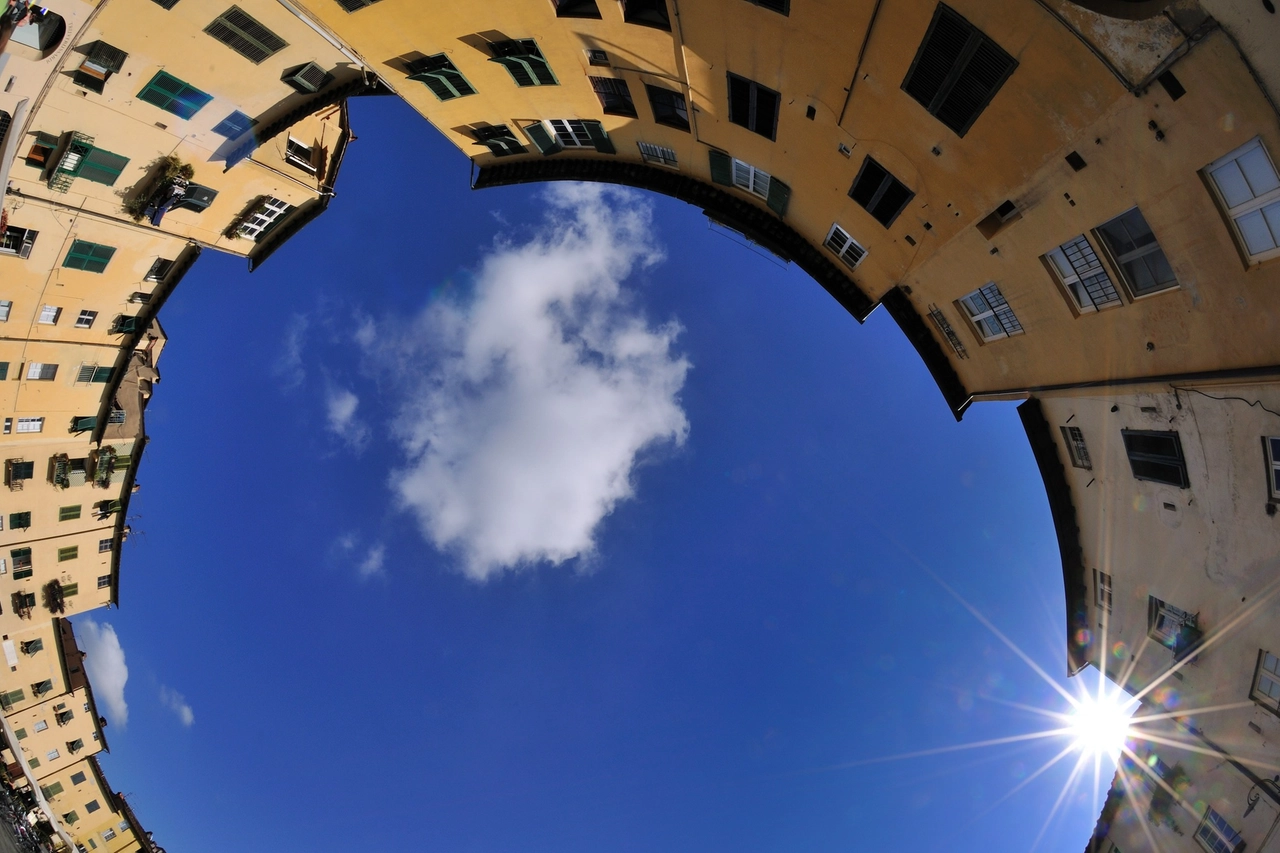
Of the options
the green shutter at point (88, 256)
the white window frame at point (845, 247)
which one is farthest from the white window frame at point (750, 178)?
the green shutter at point (88, 256)

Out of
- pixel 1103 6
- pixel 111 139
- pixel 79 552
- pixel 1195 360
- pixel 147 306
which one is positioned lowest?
pixel 79 552

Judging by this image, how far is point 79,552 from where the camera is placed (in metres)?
28.4

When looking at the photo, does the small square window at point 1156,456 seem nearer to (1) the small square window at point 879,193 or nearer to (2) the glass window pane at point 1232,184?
(2) the glass window pane at point 1232,184

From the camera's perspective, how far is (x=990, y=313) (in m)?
15.4

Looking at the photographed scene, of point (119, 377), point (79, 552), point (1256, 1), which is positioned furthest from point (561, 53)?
point (79, 552)

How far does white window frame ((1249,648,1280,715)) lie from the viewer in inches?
423

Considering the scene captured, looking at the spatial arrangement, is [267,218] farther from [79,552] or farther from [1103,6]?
[1103,6]

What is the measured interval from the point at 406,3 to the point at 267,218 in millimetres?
14958

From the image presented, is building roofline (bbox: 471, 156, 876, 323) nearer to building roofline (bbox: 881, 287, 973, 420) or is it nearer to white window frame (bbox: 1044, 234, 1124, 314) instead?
building roofline (bbox: 881, 287, 973, 420)

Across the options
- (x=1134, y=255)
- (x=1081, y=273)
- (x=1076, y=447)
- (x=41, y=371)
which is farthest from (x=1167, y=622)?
(x=41, y=371)

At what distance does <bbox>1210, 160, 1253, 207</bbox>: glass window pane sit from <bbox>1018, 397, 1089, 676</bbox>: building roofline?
8.48m

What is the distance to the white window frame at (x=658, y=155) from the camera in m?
20.3

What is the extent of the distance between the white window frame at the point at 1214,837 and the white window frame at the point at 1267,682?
14.9 ft

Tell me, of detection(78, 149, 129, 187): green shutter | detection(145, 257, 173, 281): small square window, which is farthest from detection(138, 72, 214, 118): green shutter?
detection(145, 257, 173, 281): small square window
